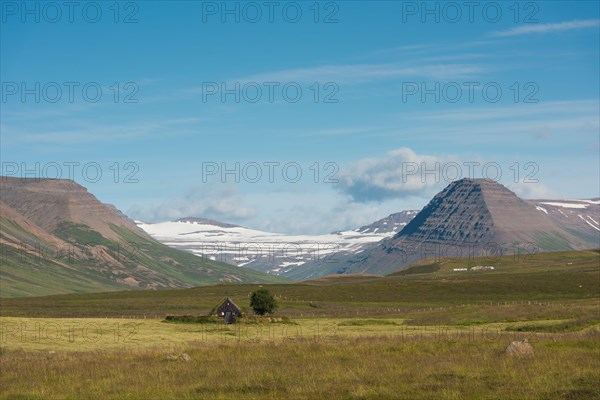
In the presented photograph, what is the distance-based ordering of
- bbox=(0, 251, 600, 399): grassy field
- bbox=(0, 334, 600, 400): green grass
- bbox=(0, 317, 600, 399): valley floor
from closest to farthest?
bbox=(0, 334, 600, 400): green grass → bbox=(0, 317, 600, 399): valley floor → bbox=(0, 251, 600, 399): grassy field

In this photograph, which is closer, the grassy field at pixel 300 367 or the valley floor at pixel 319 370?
the valley floor at pixel 319 370

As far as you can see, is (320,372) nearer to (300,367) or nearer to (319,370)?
(319,370)

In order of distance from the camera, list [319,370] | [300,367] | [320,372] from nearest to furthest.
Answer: [320,372] → [319,370] → [300,367]

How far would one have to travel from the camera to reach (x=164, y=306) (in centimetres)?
16050

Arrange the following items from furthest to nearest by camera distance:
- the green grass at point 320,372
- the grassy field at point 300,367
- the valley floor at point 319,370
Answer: the grassy field at point 300,367
the valley floor at point 319,370
the green grass at point 320,372

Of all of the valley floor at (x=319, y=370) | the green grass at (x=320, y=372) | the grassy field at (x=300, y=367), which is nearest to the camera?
the green grass at (x=320, y=372)

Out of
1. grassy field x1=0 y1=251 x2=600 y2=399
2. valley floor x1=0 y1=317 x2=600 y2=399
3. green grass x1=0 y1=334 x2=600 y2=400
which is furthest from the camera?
grassy field x1=0 y1=251 x2=600 y2=399

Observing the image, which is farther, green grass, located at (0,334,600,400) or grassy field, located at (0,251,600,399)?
grassy field, located at (0,251,600,399)

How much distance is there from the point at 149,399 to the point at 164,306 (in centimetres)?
13028

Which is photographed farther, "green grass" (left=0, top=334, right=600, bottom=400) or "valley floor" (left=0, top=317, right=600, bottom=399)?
"valley floor" (left=0, top=317, right=600, bottom=399)

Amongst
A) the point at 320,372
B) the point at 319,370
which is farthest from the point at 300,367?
the point at 320,372

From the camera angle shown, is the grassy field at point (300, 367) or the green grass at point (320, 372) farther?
the grassy field at point (300, 367)

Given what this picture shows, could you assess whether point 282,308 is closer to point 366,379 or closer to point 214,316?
point 214,316

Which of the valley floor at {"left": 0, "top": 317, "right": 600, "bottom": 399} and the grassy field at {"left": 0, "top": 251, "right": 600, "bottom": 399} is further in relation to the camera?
the grassy field at {"left": 0, "top": 251, "right": 600, "bottom": 399}
